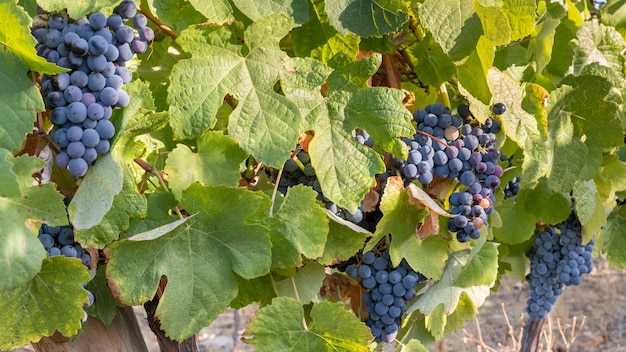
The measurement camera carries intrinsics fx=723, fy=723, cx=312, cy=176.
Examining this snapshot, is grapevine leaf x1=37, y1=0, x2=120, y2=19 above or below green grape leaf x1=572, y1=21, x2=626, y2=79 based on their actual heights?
above

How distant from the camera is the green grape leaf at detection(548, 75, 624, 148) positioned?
172 cm

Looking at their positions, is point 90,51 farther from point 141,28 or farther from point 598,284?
point 598,284

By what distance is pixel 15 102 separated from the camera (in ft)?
3.45

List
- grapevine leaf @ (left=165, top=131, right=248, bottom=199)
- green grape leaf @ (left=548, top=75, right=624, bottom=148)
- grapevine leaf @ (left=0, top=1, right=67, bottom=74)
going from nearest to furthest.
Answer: grapevine leaf @ (left=0, top=1, right=67, bottom=74)
grapevine leaf @ (left=165, top=131, right=248, bottom=199)
green grape leaf @ (left=548, top=75, right=624, bottom=148)

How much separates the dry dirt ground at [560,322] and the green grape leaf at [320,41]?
4.15 metres

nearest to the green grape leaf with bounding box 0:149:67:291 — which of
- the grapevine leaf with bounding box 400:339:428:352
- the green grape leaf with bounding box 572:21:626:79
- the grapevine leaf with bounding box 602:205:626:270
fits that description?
the grapevine leaf with bounding box 400:339:428:352

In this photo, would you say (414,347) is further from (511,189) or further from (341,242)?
(511,189)

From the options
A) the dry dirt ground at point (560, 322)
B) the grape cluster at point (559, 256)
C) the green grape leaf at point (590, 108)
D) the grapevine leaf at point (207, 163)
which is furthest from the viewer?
the dry dirt ground at point (560, 322)

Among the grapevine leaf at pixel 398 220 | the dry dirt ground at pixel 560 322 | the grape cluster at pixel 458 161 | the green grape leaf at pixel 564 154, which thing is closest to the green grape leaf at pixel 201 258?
the grapevine leaf at pixel 398 220

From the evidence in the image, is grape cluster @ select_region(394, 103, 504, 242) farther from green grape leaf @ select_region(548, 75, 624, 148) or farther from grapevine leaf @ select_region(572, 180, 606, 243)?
grapevine leaf @ select_region(572, 180, 606, 243)

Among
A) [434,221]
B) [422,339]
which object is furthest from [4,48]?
[422,339]

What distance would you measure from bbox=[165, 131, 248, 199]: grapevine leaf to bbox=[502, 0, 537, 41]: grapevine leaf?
1.90ft

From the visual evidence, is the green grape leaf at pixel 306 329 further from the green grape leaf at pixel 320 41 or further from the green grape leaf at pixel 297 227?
the green grape leaf at pixel 320 41

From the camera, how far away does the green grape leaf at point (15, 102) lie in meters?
1.04
